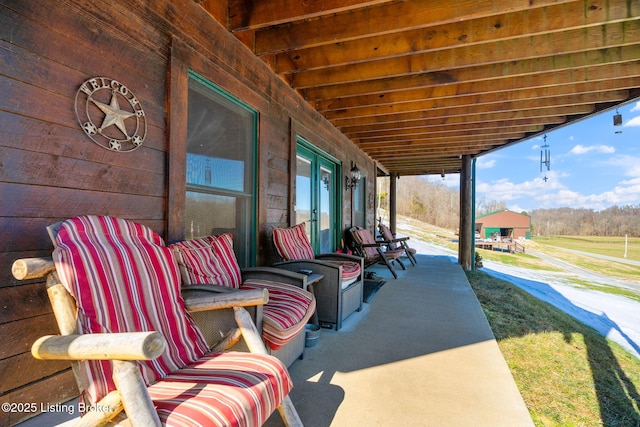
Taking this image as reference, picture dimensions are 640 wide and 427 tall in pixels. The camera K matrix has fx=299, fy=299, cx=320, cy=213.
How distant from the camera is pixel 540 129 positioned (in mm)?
4918

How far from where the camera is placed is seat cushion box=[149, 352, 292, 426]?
84 centimetres

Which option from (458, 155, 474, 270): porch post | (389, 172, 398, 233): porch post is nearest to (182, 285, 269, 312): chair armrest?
(458, 155, 474, 270): porch post

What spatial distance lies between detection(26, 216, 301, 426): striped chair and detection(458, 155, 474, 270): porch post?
649 centimetres

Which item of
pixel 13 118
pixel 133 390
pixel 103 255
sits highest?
pixel 13 118

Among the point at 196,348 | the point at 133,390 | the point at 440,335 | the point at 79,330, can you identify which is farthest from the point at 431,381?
the point at 79,330

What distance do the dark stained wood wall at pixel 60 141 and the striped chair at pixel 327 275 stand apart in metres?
1.12

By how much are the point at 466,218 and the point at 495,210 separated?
3121cm

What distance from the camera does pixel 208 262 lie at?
1878 mm

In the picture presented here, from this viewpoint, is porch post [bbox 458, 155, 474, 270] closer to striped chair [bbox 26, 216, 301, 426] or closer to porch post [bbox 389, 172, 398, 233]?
porch post [bbox 389, 172, 398, 233]

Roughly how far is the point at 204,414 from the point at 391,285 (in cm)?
390

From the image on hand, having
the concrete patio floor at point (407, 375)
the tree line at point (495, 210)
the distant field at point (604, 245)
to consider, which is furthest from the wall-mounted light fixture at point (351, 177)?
the distant field at point (604, 245)

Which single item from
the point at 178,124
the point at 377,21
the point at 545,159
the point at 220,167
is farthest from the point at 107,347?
the point at 545,159

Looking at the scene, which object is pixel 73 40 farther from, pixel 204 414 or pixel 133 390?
pixel 204 414

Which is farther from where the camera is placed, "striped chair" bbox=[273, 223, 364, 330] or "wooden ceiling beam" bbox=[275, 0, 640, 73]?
"striped chair" bbox=[273, 223, 364, 330]
